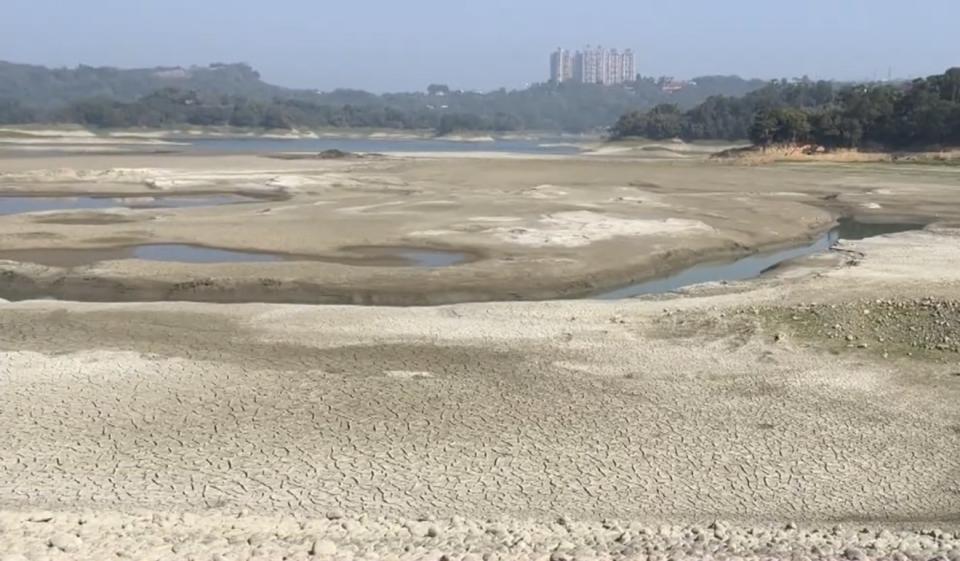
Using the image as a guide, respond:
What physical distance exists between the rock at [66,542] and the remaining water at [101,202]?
2848 cm

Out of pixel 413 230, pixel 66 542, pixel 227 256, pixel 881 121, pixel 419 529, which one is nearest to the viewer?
pixel 66 542

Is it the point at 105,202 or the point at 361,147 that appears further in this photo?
the point at 361,147

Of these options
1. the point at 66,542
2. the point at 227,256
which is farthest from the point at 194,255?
the point at 66,542

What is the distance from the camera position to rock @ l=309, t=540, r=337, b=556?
7230mm

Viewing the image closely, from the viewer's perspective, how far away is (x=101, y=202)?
1451 inches

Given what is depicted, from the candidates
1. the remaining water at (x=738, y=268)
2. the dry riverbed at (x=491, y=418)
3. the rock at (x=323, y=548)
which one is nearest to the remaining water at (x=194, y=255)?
the dry riverbed at (x=491, y=418)

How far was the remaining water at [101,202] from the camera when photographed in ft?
113

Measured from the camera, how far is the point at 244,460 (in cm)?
947

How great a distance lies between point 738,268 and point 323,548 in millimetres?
17781

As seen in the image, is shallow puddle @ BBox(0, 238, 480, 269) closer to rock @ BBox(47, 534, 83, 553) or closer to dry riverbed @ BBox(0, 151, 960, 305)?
dry riverbed @ BBox(0, 151, 960, 305)

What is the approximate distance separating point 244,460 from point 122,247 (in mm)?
16199

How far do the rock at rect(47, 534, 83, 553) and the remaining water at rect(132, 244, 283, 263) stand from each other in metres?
15.0

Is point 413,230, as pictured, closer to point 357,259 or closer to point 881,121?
point 357,259

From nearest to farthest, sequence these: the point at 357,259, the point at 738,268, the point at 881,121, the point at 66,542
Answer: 1. the point at 66,542
2. the point at 357,259
3. the point at 738,268
4. the point at 881,121
